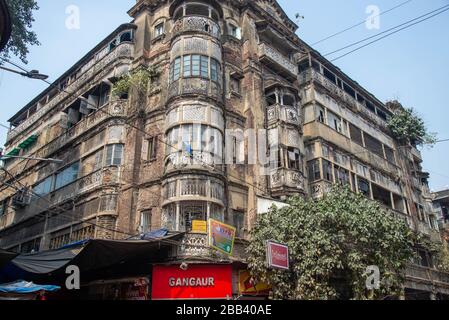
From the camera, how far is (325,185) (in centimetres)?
2094

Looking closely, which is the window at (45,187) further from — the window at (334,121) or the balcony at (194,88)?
the window at (334,121)

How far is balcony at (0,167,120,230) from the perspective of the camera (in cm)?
1830

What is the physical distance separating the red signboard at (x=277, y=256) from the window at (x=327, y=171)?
886 centimetres

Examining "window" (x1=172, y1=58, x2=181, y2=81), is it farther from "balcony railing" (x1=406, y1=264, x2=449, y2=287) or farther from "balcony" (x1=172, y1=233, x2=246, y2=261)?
"balcony railing" (x1=406, y1=264, x2=449, y2=287)

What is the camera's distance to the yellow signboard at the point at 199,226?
1517 cm

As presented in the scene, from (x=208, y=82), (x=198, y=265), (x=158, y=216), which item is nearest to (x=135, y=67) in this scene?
(x=208, y=82)

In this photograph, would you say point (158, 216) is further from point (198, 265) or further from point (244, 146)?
point (244, 146)

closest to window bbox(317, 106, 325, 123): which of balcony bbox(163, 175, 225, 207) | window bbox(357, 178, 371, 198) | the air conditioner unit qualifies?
window bbox(357, 178, 371, 198)

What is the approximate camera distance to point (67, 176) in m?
21.4

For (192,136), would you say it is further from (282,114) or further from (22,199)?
(22,199)

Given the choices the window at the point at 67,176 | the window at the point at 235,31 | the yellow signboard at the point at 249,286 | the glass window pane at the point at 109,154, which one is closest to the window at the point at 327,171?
the yellow signboard at the point at 249,286

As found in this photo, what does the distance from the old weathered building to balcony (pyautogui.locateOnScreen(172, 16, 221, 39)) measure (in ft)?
0.20

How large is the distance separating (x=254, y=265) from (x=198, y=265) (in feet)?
7.16
